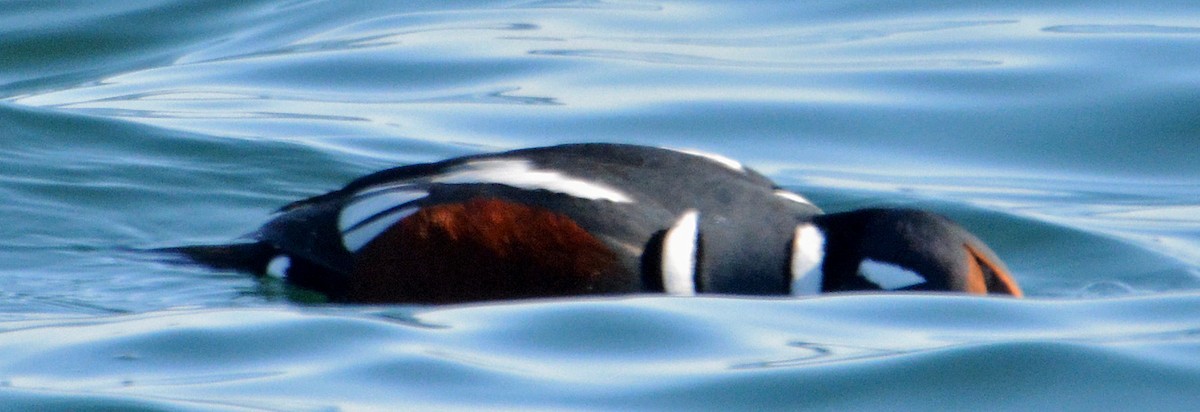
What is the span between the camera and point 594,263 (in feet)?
17.2

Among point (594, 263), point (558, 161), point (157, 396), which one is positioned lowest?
point (157, 396)

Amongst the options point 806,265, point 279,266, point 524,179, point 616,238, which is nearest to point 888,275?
point 806,265

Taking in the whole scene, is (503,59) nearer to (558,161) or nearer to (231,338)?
(558,161)

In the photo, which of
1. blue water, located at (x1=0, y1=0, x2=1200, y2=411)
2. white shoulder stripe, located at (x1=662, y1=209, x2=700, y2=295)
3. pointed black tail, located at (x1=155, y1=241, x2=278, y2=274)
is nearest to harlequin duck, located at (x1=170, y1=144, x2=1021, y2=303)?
white shoulder stripe, located at (x1=662, y1=209, x2=700, y2=295)

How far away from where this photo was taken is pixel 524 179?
5.42m

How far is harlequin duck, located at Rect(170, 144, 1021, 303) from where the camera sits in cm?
524

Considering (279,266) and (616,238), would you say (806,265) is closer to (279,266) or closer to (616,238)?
(616,238)

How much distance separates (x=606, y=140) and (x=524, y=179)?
3.29 m

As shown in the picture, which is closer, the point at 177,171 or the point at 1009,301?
the point at 1009,301

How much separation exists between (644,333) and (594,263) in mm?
660

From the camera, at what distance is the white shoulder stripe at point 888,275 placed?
526 centimetres

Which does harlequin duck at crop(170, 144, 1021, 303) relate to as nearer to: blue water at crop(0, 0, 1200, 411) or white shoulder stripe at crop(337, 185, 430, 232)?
white shoulder stripe at crop(337, 185, 430, 232)

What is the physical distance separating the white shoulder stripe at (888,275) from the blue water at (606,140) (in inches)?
5.5

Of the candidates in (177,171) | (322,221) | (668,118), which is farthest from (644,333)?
(668,118)
